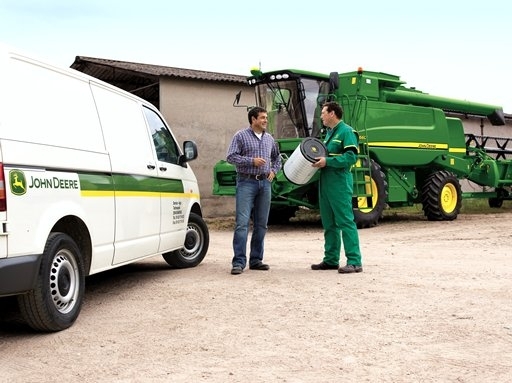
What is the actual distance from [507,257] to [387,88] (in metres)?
7.39

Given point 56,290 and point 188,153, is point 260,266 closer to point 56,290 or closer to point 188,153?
point 188,153

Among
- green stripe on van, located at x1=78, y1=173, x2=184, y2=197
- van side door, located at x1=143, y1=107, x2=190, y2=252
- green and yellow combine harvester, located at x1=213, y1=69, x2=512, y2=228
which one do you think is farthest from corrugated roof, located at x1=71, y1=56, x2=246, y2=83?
green stripe on van, located at x1=78, y1=173, x2=184, y2=197

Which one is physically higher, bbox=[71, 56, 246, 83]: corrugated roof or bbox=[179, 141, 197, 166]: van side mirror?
bbox=[71, 56, 246, 83]: corrugated roof

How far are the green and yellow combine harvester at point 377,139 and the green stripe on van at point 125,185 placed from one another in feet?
18.4

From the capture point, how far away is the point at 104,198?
5438 mm

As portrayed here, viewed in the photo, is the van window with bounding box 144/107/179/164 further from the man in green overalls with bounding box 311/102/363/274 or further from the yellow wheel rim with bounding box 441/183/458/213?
the yellow wheel rim with bounding box 441/183/458/213

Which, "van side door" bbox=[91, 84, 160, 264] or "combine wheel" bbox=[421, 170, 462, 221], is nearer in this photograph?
"van side door" bbox=[91, 84, 160, 264]

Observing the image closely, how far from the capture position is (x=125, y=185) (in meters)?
5.86

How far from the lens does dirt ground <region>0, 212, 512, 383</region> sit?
381 centimetres

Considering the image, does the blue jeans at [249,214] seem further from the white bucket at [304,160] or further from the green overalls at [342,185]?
the green overalls at [342,185]

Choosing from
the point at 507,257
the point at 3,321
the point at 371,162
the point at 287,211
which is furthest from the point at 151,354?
the point at 287,211

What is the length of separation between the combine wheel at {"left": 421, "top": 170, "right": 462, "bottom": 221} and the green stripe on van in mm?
9699

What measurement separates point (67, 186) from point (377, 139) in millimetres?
10547

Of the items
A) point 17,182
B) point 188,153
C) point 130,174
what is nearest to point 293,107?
point 188,153
